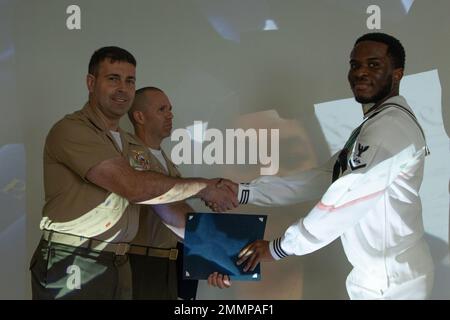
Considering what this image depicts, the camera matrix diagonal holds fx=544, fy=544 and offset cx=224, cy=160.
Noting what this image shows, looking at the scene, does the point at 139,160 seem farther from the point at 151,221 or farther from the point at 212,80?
the point at 212,80

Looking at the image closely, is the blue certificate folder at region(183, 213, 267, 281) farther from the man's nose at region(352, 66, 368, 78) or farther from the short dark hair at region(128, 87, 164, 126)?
the man's nose at region(352, 66, 368, 78)

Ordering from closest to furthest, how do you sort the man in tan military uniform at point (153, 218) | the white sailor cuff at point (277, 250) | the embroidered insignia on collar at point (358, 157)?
1. the embroidered insignia on collar at point (358, 157)
2. the white sailor cuff at point (277, 250)
3. the man in tan military uniform at point (153, 218)

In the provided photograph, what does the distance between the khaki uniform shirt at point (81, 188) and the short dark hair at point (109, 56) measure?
0.29 meters

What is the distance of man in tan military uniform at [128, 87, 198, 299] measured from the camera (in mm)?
2688

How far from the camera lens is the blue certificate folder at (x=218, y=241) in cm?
262

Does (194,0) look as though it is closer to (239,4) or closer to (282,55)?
(239,4)

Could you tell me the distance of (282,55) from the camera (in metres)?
2.77

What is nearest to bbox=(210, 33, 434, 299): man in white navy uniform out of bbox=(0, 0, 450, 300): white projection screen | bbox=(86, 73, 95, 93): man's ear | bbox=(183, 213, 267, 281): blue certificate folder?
bbox=(183, 213, 267, 281): blue certificate folder

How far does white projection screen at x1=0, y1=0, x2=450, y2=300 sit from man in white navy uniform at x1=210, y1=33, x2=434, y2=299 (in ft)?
0.87

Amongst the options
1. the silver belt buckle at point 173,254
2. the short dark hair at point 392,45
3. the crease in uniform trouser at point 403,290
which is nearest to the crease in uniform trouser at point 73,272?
the silver belt buckle at point 173,254

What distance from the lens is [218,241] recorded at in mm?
2629

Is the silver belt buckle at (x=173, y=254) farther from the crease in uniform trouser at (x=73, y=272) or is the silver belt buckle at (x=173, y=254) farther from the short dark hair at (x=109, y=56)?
the short dark hair at (x=109, y=56)

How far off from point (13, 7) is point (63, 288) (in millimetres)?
1450
